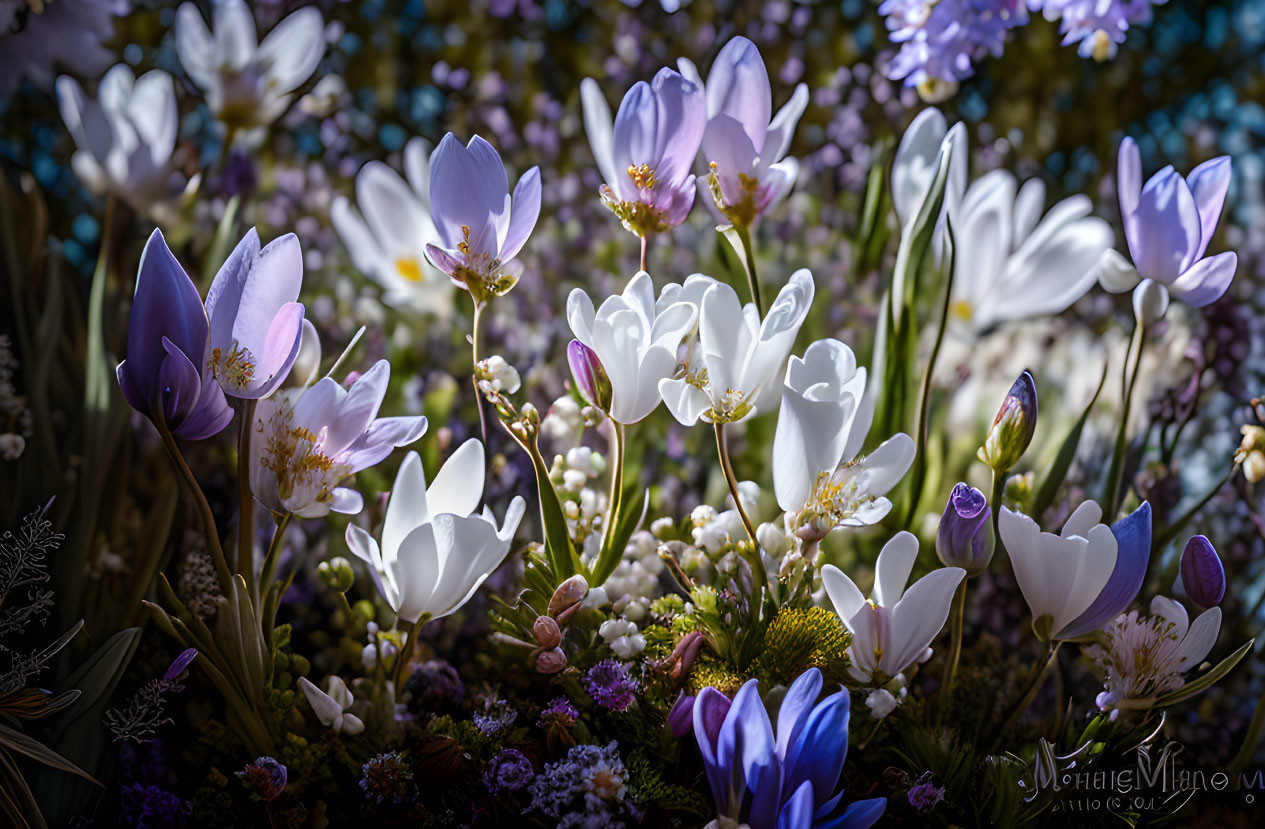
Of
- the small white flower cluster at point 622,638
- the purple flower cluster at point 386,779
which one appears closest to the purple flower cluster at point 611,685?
the small white flower cluster at point 622,638

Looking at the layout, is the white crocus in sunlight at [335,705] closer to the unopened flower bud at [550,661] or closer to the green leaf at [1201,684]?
the unopened flower bud at [550,661]

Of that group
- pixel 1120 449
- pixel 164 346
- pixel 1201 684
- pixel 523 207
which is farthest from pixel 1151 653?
pixel 164 346

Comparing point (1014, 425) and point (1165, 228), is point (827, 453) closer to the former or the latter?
point (1014, 425)

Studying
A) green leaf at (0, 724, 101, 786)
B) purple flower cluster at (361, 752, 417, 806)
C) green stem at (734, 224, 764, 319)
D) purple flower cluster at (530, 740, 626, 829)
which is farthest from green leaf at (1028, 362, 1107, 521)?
green leaf at (0, 724, 101, 786)

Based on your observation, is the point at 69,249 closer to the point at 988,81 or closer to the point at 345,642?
the point at 345,642

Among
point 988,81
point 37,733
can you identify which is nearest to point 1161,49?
point 988,81
